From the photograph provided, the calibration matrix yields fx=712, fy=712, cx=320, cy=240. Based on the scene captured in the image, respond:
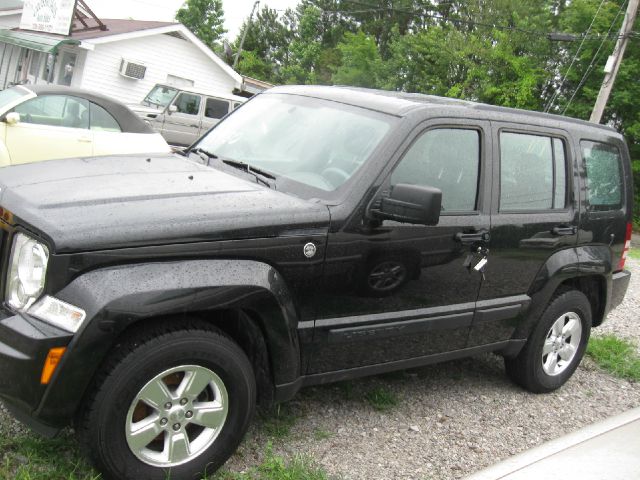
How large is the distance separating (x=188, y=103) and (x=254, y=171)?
15.8 meters

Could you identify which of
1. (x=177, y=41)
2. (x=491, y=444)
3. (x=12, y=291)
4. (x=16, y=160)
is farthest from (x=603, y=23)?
(x=12, y=291)

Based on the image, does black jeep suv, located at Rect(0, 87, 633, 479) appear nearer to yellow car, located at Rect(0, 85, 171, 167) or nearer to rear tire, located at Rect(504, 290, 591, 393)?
rear tire, located at Rect(504, 290, 591, 393)

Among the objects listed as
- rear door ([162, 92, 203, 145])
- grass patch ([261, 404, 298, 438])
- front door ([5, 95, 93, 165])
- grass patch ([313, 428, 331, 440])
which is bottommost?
rear door ([162, 92, 203, 145])

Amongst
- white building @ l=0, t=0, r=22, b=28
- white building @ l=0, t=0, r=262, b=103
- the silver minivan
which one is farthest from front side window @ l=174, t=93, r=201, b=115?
white building @ l=0, t=0, r=22, b=28

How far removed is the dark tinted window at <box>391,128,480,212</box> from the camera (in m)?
3.91

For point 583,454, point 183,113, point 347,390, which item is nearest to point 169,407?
point 347,390

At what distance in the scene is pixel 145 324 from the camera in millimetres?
3012

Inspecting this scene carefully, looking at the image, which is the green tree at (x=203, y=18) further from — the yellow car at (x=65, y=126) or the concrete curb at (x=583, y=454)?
the concrete curb at (x=583, y=454)

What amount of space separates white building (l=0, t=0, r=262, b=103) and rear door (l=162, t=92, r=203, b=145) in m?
7.84

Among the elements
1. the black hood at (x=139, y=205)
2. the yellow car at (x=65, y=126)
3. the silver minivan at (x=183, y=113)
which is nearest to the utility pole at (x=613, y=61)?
the silver minivan at (x=183, y=113)

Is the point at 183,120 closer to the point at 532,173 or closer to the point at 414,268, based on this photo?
the point at 532,173

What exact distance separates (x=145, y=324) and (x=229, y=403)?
0.57 m

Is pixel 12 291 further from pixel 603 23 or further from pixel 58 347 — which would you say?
pixel 603 23

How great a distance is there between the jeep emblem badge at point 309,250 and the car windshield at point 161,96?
16.6 metres
